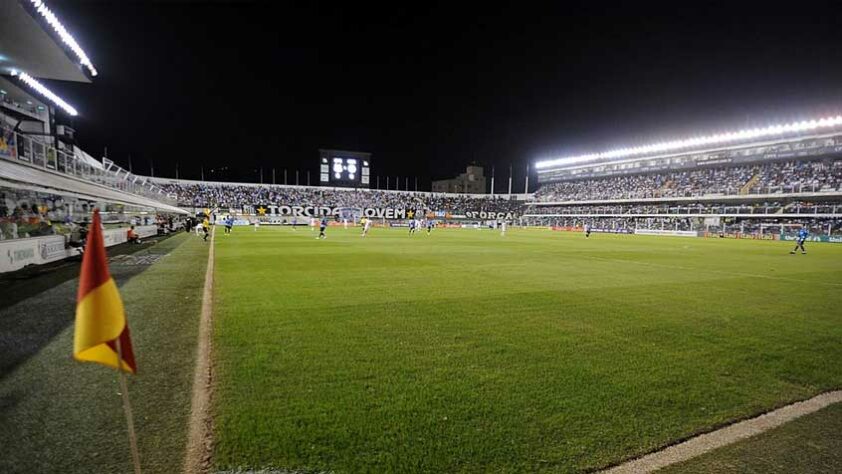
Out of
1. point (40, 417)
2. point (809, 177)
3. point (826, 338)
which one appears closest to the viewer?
point (40, 417)

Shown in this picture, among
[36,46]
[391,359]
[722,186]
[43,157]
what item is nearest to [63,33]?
[36,46]

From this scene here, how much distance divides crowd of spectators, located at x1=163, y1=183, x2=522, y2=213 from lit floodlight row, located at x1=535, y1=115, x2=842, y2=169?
66.3 ft

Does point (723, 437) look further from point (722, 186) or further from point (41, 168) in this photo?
point (722, 186)

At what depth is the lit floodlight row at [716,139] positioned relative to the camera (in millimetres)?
50031

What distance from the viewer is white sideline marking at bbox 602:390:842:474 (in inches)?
122

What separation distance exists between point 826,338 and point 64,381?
10.8 meters

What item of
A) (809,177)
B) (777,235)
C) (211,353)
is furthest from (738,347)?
(809,177)

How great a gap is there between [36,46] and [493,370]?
30.7m

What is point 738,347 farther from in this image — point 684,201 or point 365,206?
point 365,206

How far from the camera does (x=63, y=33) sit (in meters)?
22.5

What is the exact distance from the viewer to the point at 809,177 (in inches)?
2008

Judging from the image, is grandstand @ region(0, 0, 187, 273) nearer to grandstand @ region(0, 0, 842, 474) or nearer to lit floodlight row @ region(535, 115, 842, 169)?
grandstand @ region(0, 0, 842, 474)

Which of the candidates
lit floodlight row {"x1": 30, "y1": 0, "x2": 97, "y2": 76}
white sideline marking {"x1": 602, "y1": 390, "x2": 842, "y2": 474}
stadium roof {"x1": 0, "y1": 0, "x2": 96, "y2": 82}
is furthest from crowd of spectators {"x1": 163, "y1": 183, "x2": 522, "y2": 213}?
white sideline marking {"x1": 602, "y1": 390, "x2": 842, "y2": 474}

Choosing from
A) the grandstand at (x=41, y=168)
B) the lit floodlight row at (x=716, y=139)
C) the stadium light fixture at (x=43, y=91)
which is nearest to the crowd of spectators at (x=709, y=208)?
the lit floodlight row at (x=716, y=139)
